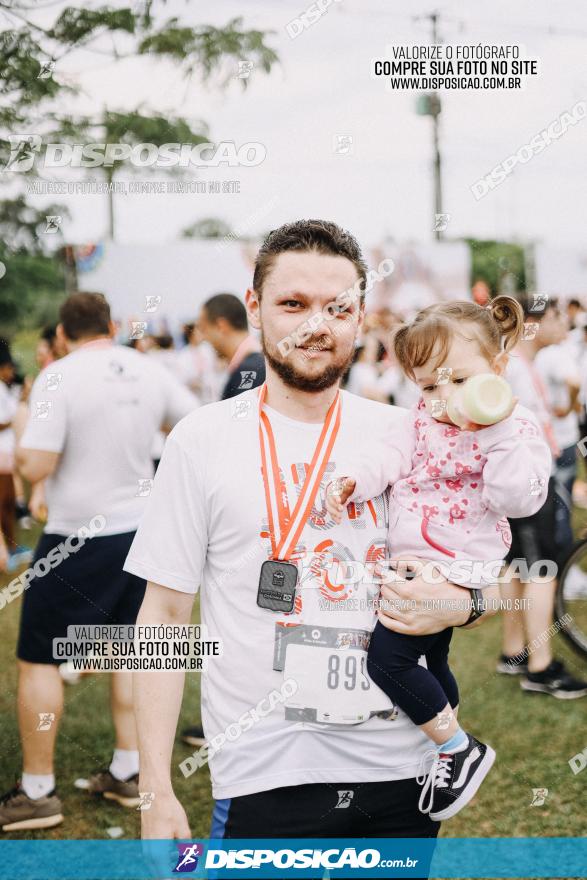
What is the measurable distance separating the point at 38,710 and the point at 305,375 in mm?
2193

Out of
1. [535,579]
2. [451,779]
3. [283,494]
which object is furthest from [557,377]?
[283,494]

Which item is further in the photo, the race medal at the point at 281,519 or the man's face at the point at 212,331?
the man's face at the point at 212,331

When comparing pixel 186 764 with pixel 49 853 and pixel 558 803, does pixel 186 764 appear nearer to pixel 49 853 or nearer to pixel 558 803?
pixel 49 853

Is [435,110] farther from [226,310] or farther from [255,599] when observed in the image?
[255,599]

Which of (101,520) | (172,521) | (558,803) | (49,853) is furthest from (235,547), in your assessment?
(558,803)

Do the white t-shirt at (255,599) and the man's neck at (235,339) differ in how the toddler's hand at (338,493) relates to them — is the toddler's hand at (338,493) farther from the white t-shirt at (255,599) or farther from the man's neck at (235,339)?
the man's neck at (235,339)

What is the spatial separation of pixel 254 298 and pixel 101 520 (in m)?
1.74

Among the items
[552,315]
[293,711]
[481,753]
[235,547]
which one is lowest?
[481,753]

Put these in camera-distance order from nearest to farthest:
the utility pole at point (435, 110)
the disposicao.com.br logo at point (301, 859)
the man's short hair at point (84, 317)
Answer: the disposicao.com.br logo at point (301, 859) < the utility pole at point (435, 110) < the man's short hair at point (84, 317)

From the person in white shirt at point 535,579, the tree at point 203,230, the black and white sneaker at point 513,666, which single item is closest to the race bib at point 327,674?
the person in white shirt at point 535,579

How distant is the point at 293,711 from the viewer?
1756 millimetres

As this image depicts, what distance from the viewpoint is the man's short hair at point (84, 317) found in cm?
346

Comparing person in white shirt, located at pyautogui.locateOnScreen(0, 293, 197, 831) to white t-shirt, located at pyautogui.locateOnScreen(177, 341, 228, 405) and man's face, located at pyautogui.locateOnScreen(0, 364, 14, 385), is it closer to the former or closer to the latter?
man's face, located at pyautogui.locateOnScreen(0, 364, 14, 385)

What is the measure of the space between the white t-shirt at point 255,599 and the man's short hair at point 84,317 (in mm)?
1789
